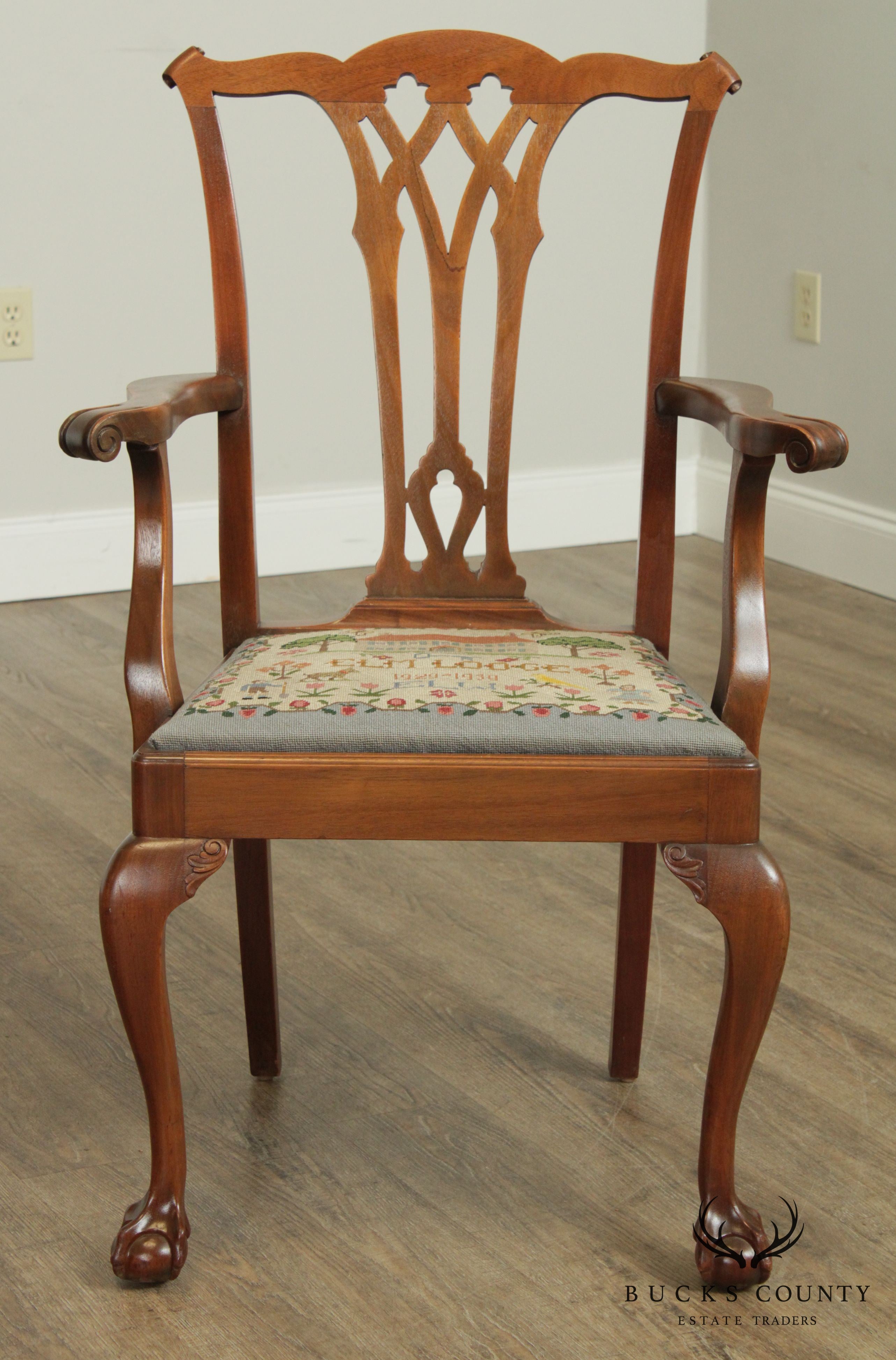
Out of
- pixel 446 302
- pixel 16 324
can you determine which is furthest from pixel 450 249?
pixel 16 324

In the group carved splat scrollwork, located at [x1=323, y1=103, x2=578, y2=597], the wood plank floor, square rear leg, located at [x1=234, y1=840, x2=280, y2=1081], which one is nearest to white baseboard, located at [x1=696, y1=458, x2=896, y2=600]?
the wood plank floor

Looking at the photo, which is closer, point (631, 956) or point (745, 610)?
point (745, 610)

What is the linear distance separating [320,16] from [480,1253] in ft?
8.13

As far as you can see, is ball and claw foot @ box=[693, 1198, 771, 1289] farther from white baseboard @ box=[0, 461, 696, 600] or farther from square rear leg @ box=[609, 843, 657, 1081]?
white baseboard @ box=[0, 461, 696, 600]

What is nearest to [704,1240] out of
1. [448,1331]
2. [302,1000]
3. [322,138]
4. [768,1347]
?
[768,1347]

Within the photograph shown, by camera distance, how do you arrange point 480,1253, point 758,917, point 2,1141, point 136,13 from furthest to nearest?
1. point 136,13
2. point 2,1141
3. point 480,1253
4. point 758,917

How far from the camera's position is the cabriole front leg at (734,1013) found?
3.18ft

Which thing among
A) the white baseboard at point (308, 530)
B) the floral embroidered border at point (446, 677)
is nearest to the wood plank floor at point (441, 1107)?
the floral embroidered border at point (446, 677)

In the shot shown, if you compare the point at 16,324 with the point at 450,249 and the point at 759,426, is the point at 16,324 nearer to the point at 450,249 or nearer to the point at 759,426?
the point at 450,249

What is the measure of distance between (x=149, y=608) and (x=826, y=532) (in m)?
2.25

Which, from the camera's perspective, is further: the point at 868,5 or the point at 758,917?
the point at 868,5

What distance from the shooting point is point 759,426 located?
3.21ft

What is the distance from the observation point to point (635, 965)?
4.18ft

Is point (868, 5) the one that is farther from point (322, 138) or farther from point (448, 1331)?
point (448, 1331)
